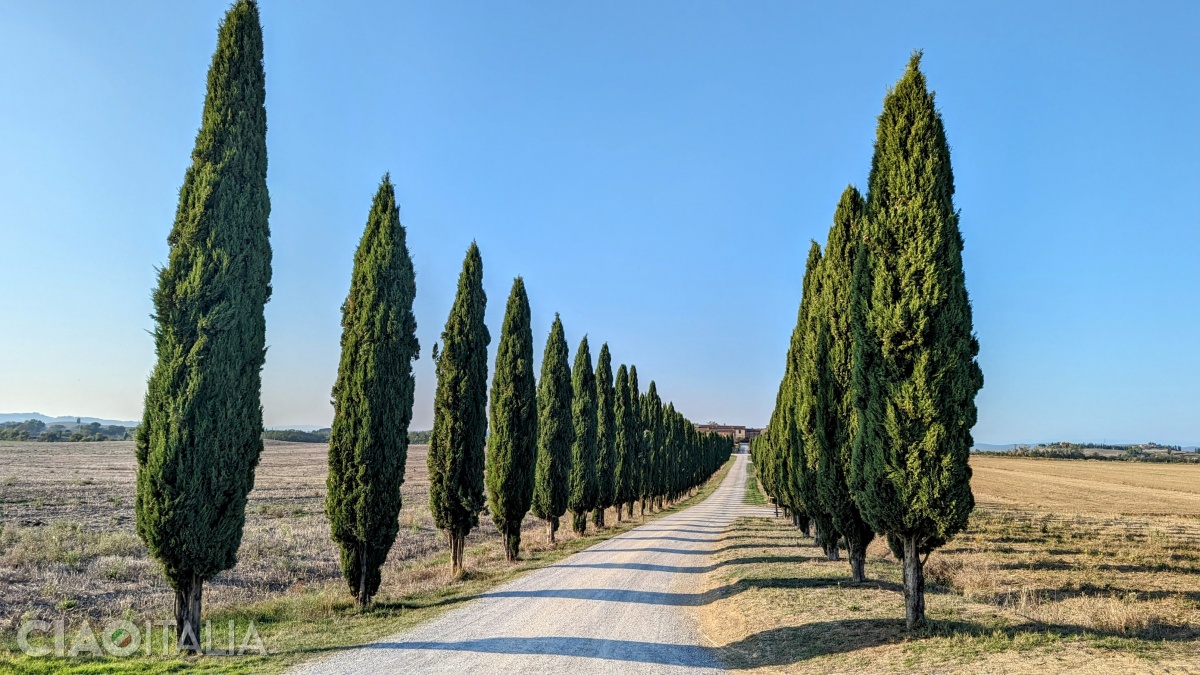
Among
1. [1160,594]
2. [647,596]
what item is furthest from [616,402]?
[1160,594]

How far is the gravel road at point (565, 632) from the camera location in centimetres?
838

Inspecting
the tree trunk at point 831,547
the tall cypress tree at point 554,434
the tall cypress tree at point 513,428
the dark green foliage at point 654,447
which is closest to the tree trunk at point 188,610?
the tall cypress tree at point 513,428

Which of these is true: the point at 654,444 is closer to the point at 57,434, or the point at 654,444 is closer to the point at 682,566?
the point at 682,566

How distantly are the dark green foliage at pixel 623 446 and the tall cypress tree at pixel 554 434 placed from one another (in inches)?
367

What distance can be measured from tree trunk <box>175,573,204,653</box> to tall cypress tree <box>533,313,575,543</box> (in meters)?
15.9

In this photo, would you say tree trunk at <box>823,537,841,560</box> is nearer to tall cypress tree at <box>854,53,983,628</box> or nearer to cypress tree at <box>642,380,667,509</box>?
tall cypress tree at <box>854,53,983,628</box>

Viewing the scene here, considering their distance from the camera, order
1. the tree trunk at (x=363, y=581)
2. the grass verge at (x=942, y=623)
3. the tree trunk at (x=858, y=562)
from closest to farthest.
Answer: the grass verge at (x=942, y=623)
the tree trunk at (x=363, y=581)
the tree trunk at (x=858, y=562)

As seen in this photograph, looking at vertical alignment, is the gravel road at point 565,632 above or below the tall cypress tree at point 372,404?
below

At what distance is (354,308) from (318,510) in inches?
926

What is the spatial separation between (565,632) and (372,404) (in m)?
6.34

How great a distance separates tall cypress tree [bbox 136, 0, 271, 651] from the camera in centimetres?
896

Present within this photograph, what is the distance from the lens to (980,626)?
30.0ft

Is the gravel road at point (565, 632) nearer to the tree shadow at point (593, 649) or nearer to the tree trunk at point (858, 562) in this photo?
the tree shadow at point (593, 649)

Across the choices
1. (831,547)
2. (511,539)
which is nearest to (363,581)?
(511,539)
